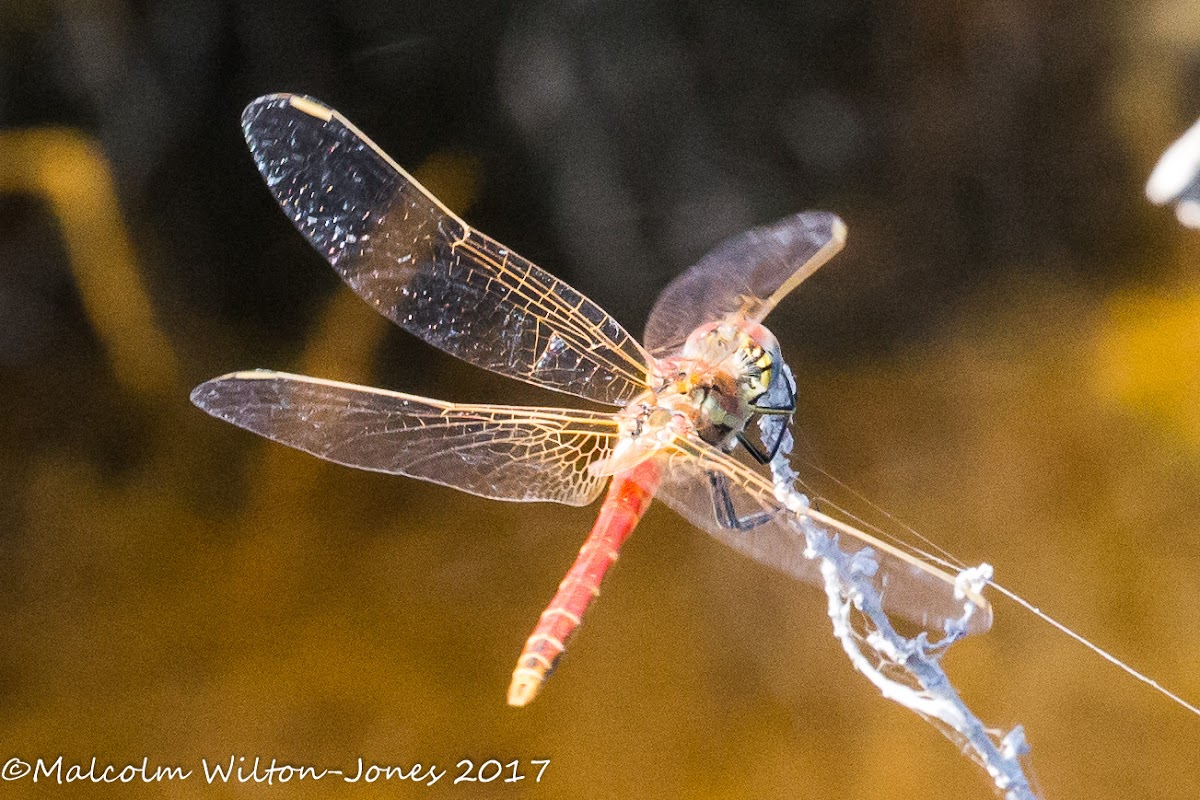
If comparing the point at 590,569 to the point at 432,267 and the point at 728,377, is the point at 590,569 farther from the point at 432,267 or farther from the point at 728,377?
the point at 432,267

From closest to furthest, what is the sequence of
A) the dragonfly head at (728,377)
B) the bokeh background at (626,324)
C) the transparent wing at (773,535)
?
the transparent wing at (773,535) < the dragonfly head at (728,377) < the bokeh background at (626,324)

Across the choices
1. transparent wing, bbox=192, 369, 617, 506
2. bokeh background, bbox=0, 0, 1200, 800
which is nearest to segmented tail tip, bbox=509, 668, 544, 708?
transparent wing, bbox=192, 369, 617, 506

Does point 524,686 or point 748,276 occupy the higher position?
point 748,276

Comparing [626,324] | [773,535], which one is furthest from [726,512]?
[626,324]

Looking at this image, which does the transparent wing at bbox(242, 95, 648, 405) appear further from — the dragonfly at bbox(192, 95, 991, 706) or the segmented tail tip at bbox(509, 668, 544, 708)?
the segmented tail tip at bbox(509, 668, 544, 708)

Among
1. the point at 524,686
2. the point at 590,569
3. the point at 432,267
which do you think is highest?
the point at 432,267

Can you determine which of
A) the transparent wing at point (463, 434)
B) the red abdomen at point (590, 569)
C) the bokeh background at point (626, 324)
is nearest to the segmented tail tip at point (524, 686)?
the red abdomen at point (590, 569)

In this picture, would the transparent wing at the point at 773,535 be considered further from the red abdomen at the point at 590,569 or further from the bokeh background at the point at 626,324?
the bokeh background at the point at 626,324

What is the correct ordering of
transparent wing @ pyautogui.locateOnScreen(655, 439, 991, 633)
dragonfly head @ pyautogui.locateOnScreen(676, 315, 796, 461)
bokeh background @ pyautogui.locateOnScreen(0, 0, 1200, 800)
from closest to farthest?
transparent wing @ pyautogui.locateOnScreen(655, 439, 991, 633) → dragonfly head @ pyautogui.locateOnScreen(676, 315, 796, 461) → bokeh background @ pyautogui.locateOnScreen(0, 0, 1200, 800)
